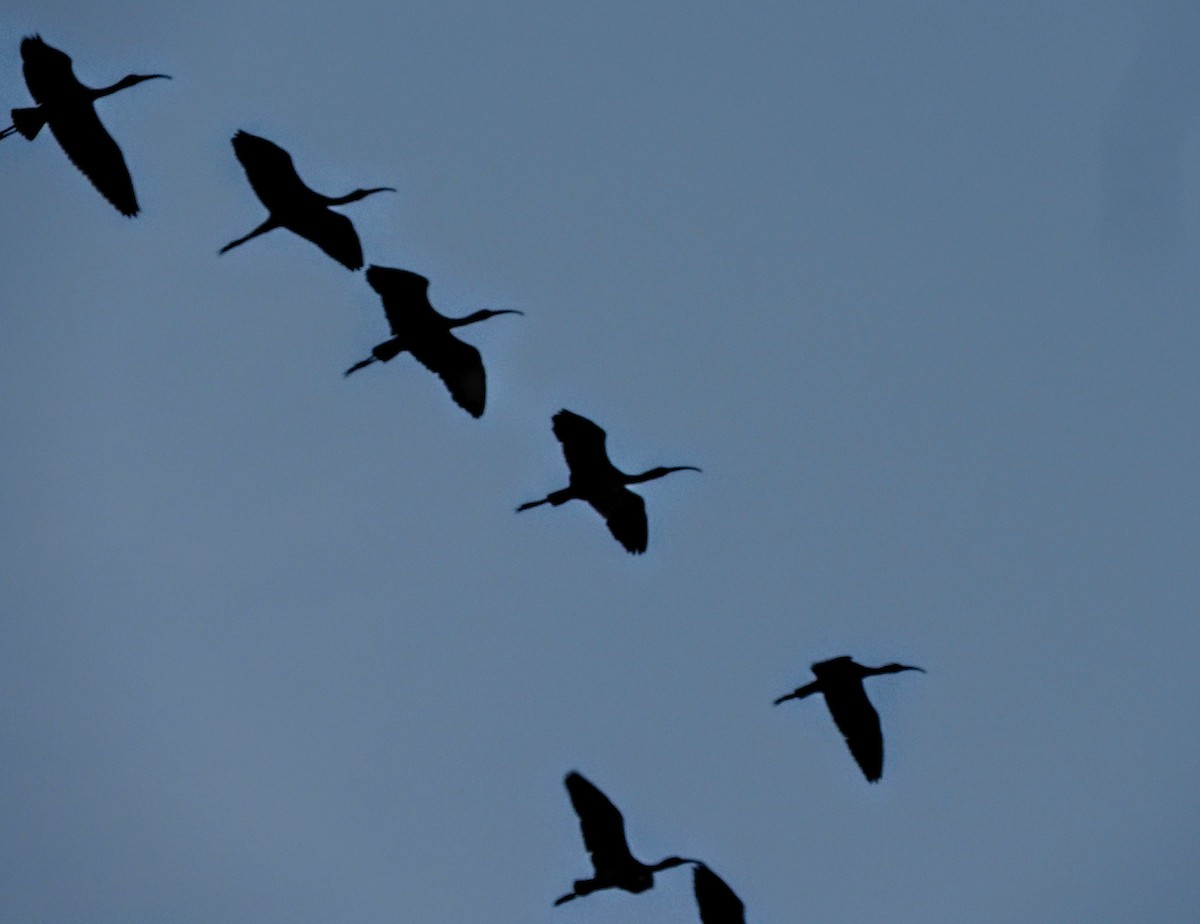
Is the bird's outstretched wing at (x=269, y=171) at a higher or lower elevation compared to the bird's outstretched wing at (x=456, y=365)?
higher

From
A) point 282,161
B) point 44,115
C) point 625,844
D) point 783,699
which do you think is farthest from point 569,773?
point 44,115

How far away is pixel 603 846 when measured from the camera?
93.7 feet

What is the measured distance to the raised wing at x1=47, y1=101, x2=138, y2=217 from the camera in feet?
92.9

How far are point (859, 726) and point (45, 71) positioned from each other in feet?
43.1

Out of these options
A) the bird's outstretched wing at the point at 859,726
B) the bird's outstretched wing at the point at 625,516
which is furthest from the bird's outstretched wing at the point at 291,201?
the bird's outstretched wing at the point at 859,726

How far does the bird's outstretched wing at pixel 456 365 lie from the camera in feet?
100

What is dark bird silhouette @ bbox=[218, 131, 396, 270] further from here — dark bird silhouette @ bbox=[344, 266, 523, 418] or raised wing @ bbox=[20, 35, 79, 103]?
raised wing @ bbox=[20, 35, 79, 103]

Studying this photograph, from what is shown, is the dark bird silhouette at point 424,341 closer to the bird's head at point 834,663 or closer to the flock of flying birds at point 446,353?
the flock of flying birds at point 446,353

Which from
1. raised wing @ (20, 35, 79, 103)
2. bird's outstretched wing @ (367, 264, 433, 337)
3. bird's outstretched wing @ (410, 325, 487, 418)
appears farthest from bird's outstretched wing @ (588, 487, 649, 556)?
raised wing @ (20, 35, 79, 103)

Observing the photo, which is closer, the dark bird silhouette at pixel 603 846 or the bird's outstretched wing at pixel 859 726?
the dark bird silhouette at pixel 603 846

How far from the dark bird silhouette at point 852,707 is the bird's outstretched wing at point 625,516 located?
2977 mm

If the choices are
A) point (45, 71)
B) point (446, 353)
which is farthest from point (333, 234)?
point (45, 71)

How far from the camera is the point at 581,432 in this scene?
3031cm

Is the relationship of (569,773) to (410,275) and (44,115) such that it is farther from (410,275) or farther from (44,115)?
(44,115)
